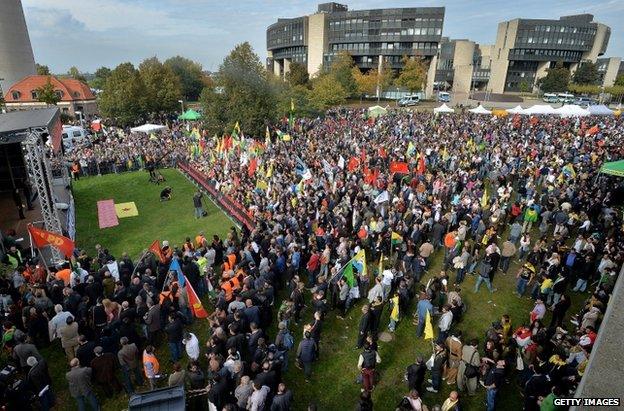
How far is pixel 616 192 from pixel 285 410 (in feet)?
58.9

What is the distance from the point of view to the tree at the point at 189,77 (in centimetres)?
8825

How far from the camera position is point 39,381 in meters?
7.39

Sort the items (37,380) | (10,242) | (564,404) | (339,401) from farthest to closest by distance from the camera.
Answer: (10,242) → (339,401) → (37,380) → (564,404)

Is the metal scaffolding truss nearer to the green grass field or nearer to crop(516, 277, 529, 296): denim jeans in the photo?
the green grass field

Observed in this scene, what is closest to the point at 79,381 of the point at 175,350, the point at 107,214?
the point at 175,350

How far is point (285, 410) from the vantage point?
22.5 feet

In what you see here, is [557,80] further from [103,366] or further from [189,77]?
[103,366]

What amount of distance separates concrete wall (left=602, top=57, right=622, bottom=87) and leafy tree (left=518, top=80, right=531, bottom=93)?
20.6 m

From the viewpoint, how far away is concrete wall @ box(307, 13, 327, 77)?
92250 mm

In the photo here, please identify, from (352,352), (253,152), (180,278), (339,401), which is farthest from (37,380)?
(253,152)

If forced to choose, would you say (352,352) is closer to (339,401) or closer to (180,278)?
(339,401)

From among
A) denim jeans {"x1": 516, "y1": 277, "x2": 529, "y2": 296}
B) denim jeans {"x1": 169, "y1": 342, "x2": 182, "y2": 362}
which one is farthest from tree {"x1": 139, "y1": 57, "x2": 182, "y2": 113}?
denim jeans {"x1": 516, "y1": 277, "x2": 529, "y2": 296}

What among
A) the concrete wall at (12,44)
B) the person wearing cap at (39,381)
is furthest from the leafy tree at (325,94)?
the concrete wall at (12,44)

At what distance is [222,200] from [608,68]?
4852 inches
